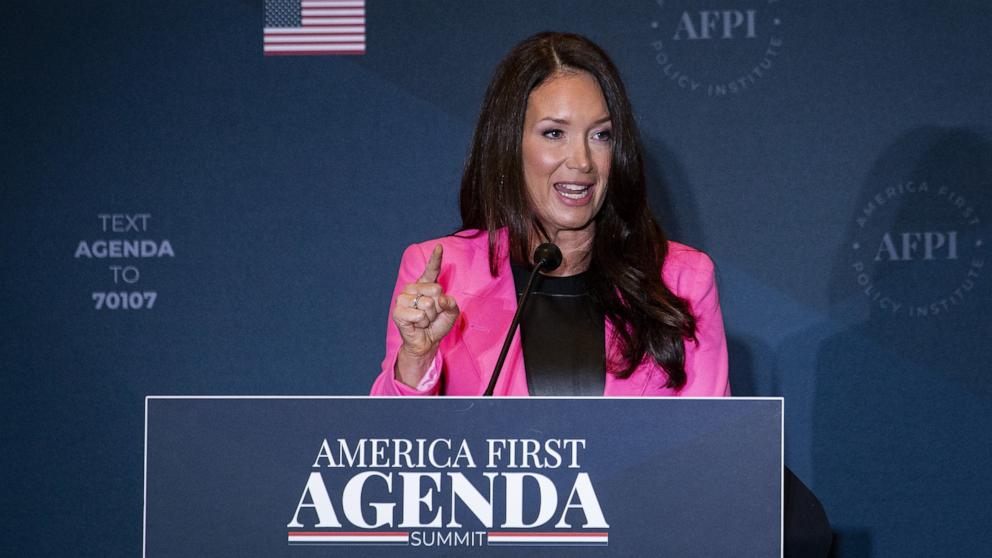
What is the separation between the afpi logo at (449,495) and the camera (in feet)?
3.44

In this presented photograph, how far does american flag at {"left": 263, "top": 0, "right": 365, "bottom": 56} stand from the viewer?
9.20 ft

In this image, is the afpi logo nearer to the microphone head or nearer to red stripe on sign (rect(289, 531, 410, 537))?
red stripe on sign (rect(289, 531, 410, 537))

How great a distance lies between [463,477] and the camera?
106cm

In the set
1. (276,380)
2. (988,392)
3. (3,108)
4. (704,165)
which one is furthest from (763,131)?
(3,108)

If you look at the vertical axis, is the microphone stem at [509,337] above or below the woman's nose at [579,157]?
below

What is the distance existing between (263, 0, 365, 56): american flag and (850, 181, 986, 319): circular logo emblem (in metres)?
1.41

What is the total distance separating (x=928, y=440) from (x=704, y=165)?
34.2 inches

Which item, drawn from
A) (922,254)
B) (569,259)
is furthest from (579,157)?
(922,254)

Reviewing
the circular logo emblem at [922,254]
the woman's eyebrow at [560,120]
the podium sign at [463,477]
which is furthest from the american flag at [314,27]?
the podium sign at [463,477]

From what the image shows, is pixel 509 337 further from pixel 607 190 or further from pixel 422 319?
pixel 607 190

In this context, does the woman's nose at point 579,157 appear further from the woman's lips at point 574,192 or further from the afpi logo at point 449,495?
the afpi logo at point 449,495

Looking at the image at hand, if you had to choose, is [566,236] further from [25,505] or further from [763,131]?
[25,505]

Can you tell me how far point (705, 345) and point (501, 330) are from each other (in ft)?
1.13

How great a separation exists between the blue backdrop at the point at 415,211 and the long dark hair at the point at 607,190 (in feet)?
2.52
